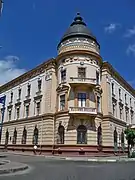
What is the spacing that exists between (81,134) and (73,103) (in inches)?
160

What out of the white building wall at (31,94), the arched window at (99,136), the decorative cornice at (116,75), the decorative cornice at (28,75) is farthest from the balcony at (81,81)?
the arched window at (99,136)

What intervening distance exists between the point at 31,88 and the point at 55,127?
9434 millimetres

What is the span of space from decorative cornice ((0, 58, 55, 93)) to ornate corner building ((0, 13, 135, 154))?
0.48 ft

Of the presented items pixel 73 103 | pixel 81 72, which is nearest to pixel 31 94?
pixel 73 103

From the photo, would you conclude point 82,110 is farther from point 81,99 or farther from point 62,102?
point 62,102

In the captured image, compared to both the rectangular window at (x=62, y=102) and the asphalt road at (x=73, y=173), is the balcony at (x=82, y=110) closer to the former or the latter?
the rectangular window at (x=62, y=102)

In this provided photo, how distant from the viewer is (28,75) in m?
37.8

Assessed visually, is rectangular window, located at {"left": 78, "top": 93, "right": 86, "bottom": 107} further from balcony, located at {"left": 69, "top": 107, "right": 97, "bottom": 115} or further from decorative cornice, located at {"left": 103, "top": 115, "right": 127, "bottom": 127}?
decorative cornice, located at {"left": 103, "top": 115, "right": 127, "bottom": 127}

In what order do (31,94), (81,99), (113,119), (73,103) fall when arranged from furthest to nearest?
(31,94), (113,119), (81,99), (73,103)

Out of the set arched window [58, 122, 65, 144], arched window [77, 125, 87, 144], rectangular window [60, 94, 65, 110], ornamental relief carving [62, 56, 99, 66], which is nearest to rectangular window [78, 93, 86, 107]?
rectangular window [60, 94, 65, 110]

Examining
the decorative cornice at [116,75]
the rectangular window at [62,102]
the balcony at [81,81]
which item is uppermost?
the decorative cornice at [116,75]

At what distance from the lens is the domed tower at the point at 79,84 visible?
27469 millimetres

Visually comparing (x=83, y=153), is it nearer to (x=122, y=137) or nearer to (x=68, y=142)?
(x=68, y=142)

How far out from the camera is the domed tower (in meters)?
27.5
